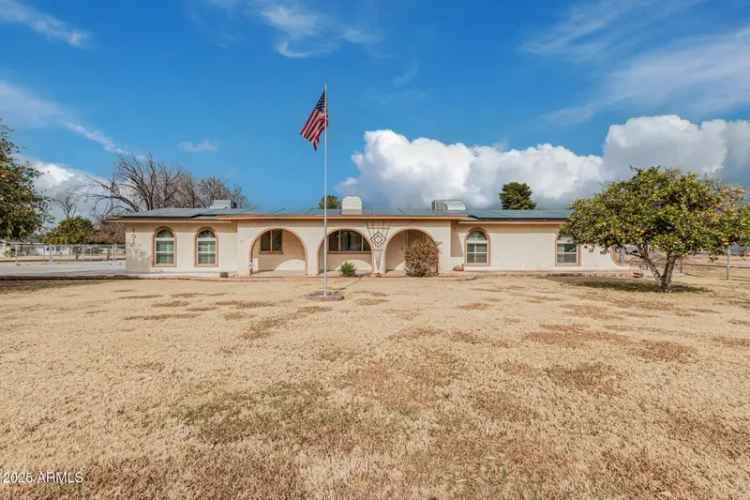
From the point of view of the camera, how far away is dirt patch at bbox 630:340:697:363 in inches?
218

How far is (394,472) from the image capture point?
9.21ft

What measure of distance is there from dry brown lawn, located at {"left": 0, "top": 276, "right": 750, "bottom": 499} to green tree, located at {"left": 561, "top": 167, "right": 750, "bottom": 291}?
4122 mm

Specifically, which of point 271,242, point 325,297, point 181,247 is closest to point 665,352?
point 325,297

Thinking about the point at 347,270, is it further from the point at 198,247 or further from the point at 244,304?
the point at 198,247

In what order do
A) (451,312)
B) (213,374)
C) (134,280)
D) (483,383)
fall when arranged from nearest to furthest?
(483,383) → (213,374) → (451,312) → (134,280)

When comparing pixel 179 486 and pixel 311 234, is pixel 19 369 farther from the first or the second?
pixel 311 234

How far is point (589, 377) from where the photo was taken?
4797 millimetres

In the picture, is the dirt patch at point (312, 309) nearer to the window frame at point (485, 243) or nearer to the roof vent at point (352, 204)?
the roof vent at point (352, 204)

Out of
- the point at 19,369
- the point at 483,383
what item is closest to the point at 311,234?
the point at 19,369

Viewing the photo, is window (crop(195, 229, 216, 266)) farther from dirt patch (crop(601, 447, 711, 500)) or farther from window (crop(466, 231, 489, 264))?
dirt patch (crop(601, 447, 711, 500))

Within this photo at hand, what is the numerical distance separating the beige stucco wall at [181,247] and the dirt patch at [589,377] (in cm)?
1825

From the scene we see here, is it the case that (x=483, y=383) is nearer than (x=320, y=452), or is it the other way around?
(x=320, y=452)

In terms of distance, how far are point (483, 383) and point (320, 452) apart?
2.49 meters

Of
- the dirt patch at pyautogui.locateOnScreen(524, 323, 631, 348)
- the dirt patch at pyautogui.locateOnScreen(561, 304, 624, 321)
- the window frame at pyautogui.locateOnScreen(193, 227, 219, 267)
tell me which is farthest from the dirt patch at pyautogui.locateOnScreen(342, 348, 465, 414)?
the window frame at pyautogui.locateOnScreen(193, 227, 219, 267)
